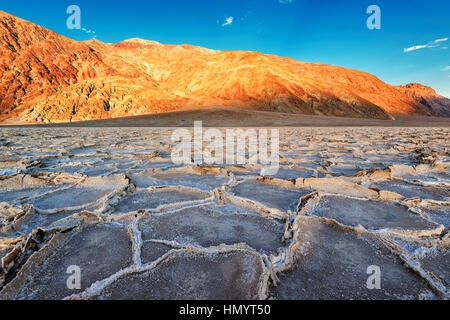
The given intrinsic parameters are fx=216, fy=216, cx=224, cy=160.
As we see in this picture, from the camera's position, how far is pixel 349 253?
1097 millimetres

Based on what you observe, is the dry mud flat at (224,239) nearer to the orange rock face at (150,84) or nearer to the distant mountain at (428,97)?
the orange rock face at (150,84)

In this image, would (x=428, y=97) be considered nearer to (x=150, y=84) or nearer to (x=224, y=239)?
(x=150, y=84)

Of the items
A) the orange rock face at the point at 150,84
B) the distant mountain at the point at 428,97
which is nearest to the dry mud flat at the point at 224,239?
the orange rock face at the point at 150,84

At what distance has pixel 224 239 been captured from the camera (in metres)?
1.26

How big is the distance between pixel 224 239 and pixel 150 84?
38.9 metres

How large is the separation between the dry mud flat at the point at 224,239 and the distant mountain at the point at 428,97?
8401 centimetres

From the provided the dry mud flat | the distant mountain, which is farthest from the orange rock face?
the dry mud flat

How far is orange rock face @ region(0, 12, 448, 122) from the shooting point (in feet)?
87.8

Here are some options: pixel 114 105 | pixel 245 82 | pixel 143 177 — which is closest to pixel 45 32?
pixel 114 105

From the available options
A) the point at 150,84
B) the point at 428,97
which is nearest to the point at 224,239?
the point at 150,84

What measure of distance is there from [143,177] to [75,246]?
4.52 ft

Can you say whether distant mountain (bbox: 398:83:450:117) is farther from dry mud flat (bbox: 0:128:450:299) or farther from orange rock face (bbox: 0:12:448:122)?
dry mud flat (bbox: 0:128:450:299)

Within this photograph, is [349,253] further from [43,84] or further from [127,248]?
[43,84]
